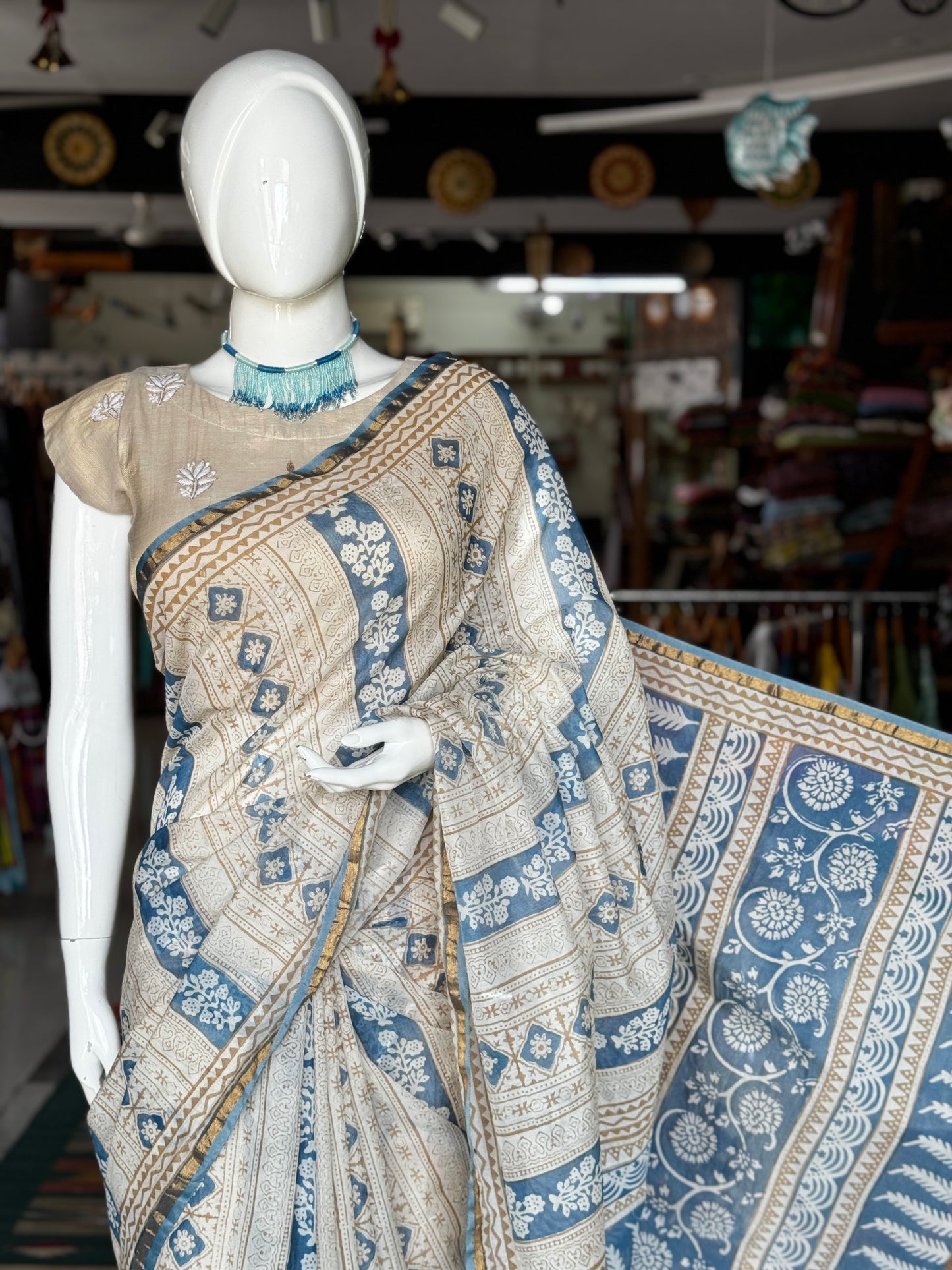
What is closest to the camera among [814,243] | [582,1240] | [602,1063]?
[582,1240]

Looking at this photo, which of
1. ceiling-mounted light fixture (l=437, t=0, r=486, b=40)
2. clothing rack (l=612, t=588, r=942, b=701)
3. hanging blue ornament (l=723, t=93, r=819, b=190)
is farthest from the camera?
clothing rack (l=612, t=588, r=942, b=701)

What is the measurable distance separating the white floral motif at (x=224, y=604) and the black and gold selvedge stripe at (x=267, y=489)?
64 mm

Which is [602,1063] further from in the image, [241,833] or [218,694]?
[218,694]

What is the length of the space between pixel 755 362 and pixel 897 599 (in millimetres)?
4358

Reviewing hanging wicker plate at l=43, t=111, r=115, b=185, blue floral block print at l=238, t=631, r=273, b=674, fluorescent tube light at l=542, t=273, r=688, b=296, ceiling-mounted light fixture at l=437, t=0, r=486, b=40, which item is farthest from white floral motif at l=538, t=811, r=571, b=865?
fluorescent tube light at l=542, t=273, r=688, b=296

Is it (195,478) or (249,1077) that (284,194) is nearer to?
(195,478)

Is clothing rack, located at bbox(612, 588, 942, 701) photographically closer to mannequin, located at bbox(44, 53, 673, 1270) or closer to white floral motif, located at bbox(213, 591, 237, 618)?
mannequin, located at bbox(44, 53, 673, 1270)

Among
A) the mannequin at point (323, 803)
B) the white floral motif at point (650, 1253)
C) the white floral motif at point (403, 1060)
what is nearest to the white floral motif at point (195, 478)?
the mannequin at point (323, 803)

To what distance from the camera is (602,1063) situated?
4.95 ft

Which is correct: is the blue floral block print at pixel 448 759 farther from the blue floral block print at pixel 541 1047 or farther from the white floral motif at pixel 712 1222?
the white floral motif at pixel 712 1222

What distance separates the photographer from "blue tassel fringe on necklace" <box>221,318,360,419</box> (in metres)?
1.46

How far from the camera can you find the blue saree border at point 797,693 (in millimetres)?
1609

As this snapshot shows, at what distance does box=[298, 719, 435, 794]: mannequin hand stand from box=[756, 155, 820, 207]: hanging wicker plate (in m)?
4.24

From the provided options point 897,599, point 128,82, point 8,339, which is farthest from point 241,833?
point 8,339
